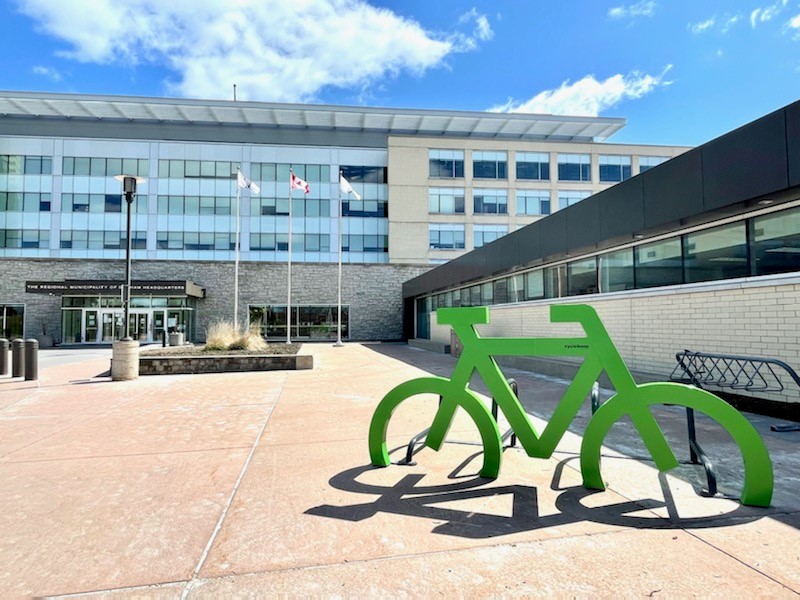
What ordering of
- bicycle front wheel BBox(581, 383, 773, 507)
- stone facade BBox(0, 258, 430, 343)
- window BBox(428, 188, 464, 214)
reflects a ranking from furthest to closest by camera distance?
window BBox(428, 188, 464, 214) → stone facade BBox(0, 258, 430, 343) → bicycle front wheel BBox(581, 383, 773, 507)

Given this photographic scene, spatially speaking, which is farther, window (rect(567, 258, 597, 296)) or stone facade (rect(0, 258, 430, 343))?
stone facade (rect(0, 258, 430, 343))

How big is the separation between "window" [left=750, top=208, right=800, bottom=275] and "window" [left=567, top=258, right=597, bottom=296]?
5.09 metres

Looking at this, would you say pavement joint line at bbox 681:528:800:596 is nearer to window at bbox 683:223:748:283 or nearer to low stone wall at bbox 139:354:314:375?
window at bbox 683:223:748:283

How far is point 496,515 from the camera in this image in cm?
379

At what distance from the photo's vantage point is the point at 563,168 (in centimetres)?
4144

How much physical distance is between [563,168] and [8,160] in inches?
1794

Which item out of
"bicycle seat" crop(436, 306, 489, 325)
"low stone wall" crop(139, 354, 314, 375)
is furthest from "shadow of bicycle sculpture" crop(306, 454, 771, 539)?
"low stone wall" crop(139, 354, 314, 375)

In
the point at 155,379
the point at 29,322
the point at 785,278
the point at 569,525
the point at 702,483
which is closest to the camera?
the point at 569,525

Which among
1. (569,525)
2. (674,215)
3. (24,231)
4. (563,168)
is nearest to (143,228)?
(24,231)

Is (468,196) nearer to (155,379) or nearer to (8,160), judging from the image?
(155,379)

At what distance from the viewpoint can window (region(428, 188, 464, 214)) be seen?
39.6 meters

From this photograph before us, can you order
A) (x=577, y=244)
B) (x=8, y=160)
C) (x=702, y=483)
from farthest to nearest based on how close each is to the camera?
(x=8, y=160) < (x=577, y=244) < (x=702, y=483)

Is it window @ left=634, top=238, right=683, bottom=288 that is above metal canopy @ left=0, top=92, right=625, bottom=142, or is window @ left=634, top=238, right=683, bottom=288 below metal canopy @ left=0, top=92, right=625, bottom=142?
below

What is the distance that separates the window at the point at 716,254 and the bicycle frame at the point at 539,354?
5877mm
